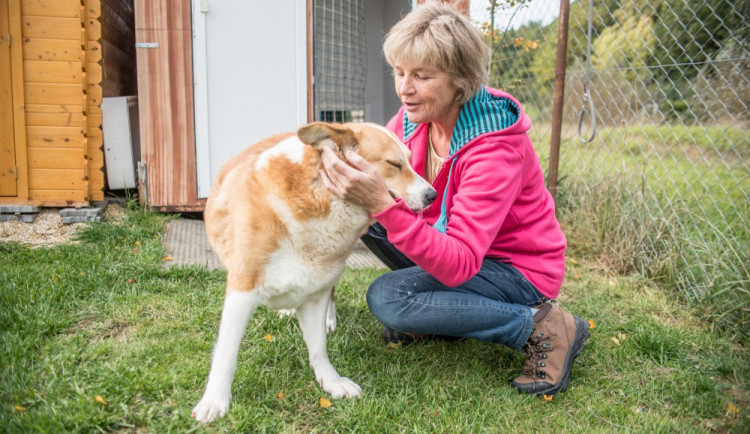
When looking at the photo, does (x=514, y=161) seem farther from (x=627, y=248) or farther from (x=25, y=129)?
(x=25, y=129)

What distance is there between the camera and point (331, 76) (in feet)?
18.1

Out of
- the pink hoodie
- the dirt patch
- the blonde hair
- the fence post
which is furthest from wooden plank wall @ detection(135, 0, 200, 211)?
the fence post

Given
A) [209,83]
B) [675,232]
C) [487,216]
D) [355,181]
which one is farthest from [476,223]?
[209,83]

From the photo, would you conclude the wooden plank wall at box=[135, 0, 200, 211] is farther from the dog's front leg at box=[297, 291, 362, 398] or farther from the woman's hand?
the woman's hand

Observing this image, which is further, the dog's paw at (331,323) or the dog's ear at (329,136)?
the dog's paw at (331,323)

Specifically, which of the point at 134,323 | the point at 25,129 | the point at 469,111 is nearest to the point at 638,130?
the point at 469,111

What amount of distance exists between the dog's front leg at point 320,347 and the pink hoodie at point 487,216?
1.39ft

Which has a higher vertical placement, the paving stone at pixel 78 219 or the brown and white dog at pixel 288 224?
the brown and white dog at pixel 288 224

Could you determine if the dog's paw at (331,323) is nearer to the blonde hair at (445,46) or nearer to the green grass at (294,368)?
the green grass at (294,368)

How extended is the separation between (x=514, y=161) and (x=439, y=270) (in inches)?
19.9

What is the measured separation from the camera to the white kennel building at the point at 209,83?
4.14 m

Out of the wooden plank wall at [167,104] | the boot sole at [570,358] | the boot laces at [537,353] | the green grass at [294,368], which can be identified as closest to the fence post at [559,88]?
the green grass at [294,368]

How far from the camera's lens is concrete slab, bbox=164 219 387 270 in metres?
3.35

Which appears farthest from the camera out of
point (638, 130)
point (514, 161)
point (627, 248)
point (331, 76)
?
point (331, 76)
